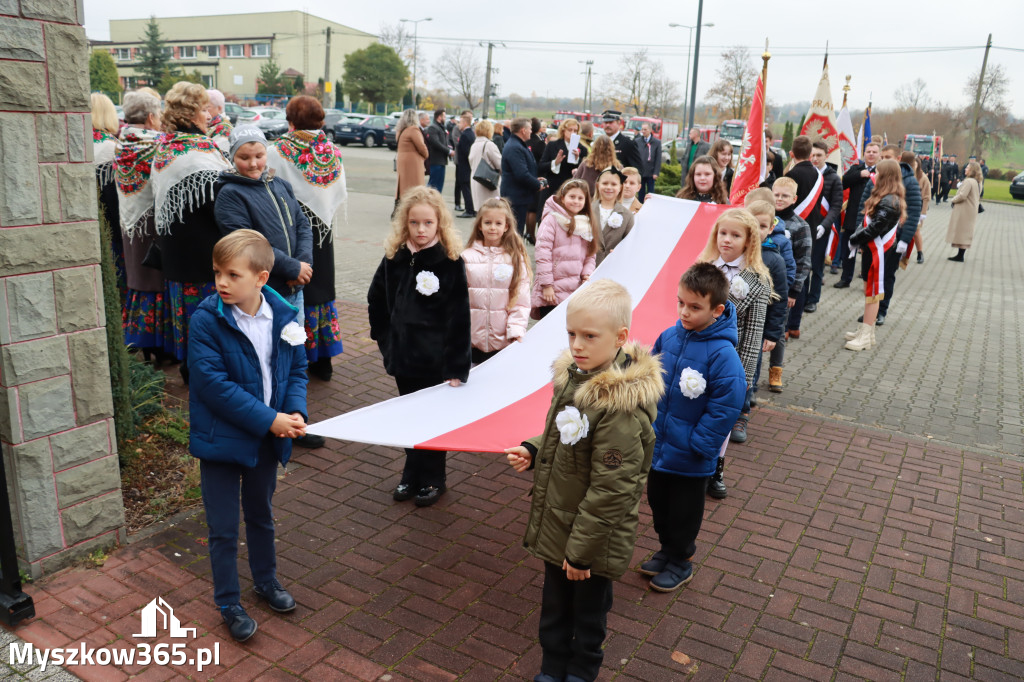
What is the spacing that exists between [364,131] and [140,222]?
103ft

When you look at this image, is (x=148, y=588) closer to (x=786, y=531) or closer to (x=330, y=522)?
(x=330, y=522)

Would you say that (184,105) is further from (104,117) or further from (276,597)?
(276,597)

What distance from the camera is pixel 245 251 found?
3.23 m

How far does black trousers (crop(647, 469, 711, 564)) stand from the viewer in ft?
12.9

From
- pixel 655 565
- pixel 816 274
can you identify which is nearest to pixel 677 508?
pixel 655 565

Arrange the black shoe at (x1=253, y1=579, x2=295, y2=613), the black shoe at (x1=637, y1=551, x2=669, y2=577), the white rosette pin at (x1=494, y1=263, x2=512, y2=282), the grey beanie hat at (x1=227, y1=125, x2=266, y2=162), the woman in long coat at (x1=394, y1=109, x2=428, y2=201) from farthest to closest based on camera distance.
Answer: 1. the woman in long coat at (x1=394, y1=109, x2=428, y2=201)
2. the grey beanie hat at (x1=227, y1=125, x2=266, y2=162)
3. the white rosette pin at (x1=494, y1=263, x2=512, y2=282)
4. the black shoe at (x1=637, y1=551, x2=669, y2=577)
5. the black shoe at (x1=253, y1=579, x2=295, y2=613)

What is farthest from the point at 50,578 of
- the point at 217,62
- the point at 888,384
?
the point at 217,62

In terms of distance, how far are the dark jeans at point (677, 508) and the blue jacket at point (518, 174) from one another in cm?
866

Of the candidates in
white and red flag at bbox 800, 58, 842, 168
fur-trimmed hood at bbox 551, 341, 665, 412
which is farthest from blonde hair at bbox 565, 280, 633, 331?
white and red flag at bbox 800, 58, 842, 168

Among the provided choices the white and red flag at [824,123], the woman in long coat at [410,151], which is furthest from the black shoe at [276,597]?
the white and red flag at [824,123]

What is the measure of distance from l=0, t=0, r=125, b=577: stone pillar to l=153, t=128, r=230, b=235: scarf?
1.65m

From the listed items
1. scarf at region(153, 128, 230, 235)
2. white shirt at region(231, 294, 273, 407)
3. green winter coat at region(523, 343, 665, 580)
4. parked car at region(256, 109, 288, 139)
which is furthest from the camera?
parked car at region(256, 109, 288, 139)

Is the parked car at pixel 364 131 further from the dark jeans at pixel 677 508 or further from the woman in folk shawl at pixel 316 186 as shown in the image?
the dark jeans at pixel 677 508

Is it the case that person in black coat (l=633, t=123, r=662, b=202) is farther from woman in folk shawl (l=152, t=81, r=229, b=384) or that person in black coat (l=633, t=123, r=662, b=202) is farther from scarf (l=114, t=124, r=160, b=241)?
woman in folk shawl (l=152, t=81, r=229, b=384)
